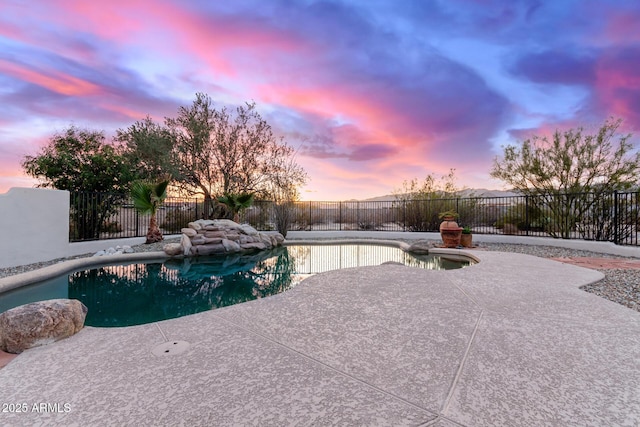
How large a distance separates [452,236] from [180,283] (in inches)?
320

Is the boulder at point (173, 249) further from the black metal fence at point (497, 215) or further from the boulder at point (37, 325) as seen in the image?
the boulder at point (37, 325)

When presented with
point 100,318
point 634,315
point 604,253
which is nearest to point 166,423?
point 100,318

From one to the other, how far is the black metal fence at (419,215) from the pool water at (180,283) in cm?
411

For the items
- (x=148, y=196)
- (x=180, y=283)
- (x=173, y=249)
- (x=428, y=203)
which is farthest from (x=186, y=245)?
(x=428, y=203)

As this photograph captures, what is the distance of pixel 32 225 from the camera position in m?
6.90

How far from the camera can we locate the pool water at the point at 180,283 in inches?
159

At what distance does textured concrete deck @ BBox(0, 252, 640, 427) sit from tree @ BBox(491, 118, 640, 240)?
815cm

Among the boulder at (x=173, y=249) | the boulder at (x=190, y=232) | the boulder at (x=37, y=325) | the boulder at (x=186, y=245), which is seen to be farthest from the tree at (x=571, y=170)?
the boulder at (x=37, y=325)

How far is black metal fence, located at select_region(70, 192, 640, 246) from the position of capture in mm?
8695

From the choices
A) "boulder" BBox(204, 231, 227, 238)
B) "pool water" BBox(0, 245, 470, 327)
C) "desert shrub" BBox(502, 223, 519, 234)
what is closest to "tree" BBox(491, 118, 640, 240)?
"desert shrub" BBox(502, 223, 519, 234)

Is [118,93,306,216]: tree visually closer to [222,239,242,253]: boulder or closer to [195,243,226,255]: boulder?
[222,239,242,253]: boulder

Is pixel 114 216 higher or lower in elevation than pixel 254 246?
higher

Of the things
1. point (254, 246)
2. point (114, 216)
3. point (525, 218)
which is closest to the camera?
point (254, 246)

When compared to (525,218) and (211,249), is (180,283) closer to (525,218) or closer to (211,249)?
(211,249)
